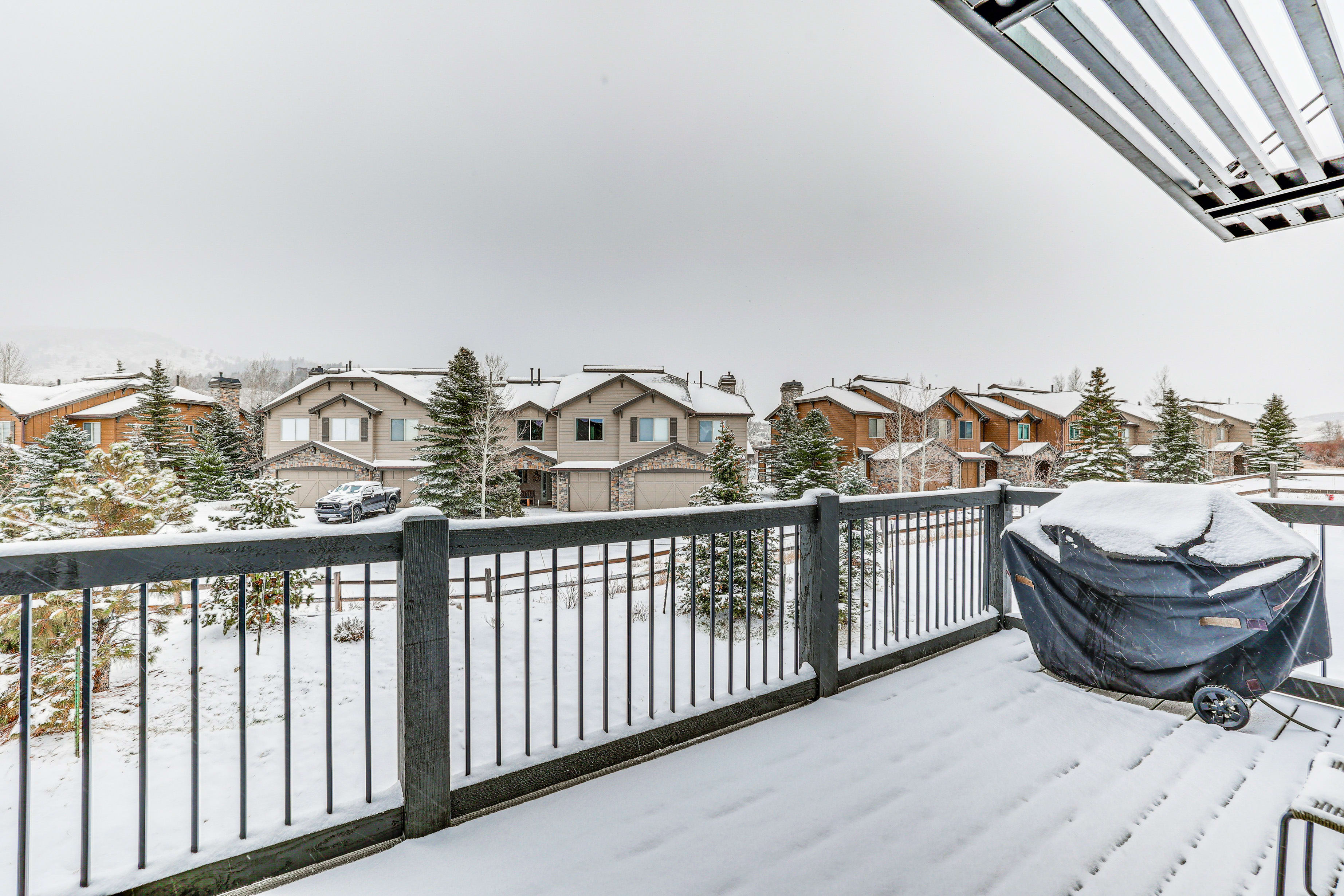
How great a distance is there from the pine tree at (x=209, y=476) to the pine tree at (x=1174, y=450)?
114 ft

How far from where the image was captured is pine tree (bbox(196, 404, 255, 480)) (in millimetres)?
22859

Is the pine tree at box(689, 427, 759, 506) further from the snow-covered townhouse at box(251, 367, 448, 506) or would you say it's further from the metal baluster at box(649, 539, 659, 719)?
the snow-covered townhouse at box(251, 367, 448, 506)

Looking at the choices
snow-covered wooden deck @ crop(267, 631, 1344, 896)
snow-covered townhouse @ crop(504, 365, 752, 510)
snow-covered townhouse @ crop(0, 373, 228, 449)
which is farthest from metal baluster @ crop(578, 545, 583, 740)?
snow-covered townhouse @ crop(0, 373, 228, 449)

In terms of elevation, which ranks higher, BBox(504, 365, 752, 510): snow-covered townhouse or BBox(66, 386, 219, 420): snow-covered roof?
BBox(66, 386, 219, 420): snow-covered roof

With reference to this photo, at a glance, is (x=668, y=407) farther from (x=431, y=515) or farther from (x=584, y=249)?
(x=431, y=515)

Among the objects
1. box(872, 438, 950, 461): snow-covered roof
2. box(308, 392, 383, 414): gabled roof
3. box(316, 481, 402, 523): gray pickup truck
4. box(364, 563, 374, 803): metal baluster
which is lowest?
box(316, 481, 402, 523): gray pickup truck

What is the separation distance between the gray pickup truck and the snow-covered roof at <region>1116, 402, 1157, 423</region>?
35.5 m

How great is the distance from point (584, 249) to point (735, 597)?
32.0m

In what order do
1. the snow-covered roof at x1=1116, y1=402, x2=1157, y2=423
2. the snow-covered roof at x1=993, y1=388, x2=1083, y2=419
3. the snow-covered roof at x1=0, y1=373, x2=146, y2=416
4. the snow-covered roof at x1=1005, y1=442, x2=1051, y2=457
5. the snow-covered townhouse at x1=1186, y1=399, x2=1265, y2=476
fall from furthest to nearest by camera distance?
the snow-covered townhouse at x1=1186, y1=399, x2=1265, y2=476 < the snow-covered roof at x1=1116, y1=402, x2=1157, y2=423 < the snow-covered roof at x1=993, y1=388, x2=1083, y2=419 < the snow-covered roof at x1=1005, y1=442, x2=1051, y2=457 < the snow-covered roof at x1=0, y1=373, x2=146, y2=416

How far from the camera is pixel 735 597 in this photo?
22.6 feet

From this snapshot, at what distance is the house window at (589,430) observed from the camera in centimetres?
2178

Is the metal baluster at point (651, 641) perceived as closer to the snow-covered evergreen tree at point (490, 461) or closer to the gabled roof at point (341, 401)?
the snow-covered evergreen tree at point (490, 461)

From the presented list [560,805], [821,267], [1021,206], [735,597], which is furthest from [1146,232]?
[560,805]

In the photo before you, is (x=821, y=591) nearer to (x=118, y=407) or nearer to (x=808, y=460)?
(x=808, y=460)
